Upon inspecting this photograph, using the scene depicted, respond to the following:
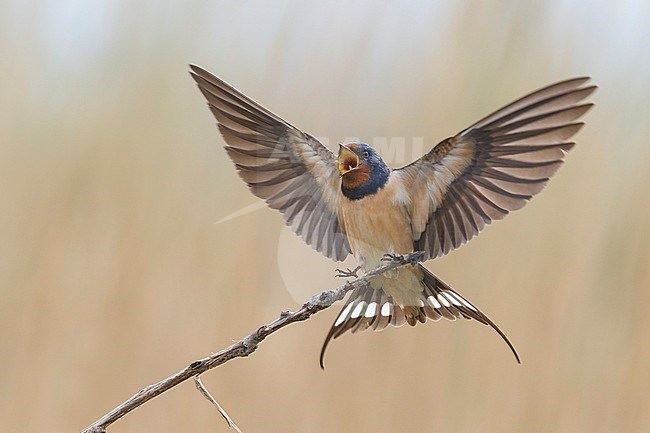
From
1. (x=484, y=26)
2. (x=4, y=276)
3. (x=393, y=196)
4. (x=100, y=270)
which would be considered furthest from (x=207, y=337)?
(x=484, y=26)

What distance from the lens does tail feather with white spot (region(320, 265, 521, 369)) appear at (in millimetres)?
678

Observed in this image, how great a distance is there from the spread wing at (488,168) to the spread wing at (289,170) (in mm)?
81

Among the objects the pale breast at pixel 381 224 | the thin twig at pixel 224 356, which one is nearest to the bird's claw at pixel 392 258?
the pale breast at pixel 381 224

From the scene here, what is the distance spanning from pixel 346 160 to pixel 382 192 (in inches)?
2.4

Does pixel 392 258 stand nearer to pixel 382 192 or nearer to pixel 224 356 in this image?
pixel 382 192

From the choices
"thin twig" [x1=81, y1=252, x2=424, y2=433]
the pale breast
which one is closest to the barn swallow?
the pale breast

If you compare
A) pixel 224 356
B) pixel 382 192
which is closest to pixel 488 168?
pixel 382 192

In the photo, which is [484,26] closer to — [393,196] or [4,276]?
[393,196]

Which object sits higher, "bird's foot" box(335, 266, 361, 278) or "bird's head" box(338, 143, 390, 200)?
"bird's head" box(338, 143, 390, 200)

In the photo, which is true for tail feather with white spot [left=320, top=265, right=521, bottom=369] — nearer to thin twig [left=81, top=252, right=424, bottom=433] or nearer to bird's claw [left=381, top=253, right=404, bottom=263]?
bird's claw [left=381, top=253, right=404, bottom=263]

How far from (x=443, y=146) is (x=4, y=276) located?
0.82 meters

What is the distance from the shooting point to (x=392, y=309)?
72 cm

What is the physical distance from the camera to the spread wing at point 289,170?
0.69 metres

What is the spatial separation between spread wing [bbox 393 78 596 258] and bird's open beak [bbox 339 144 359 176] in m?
0.06
